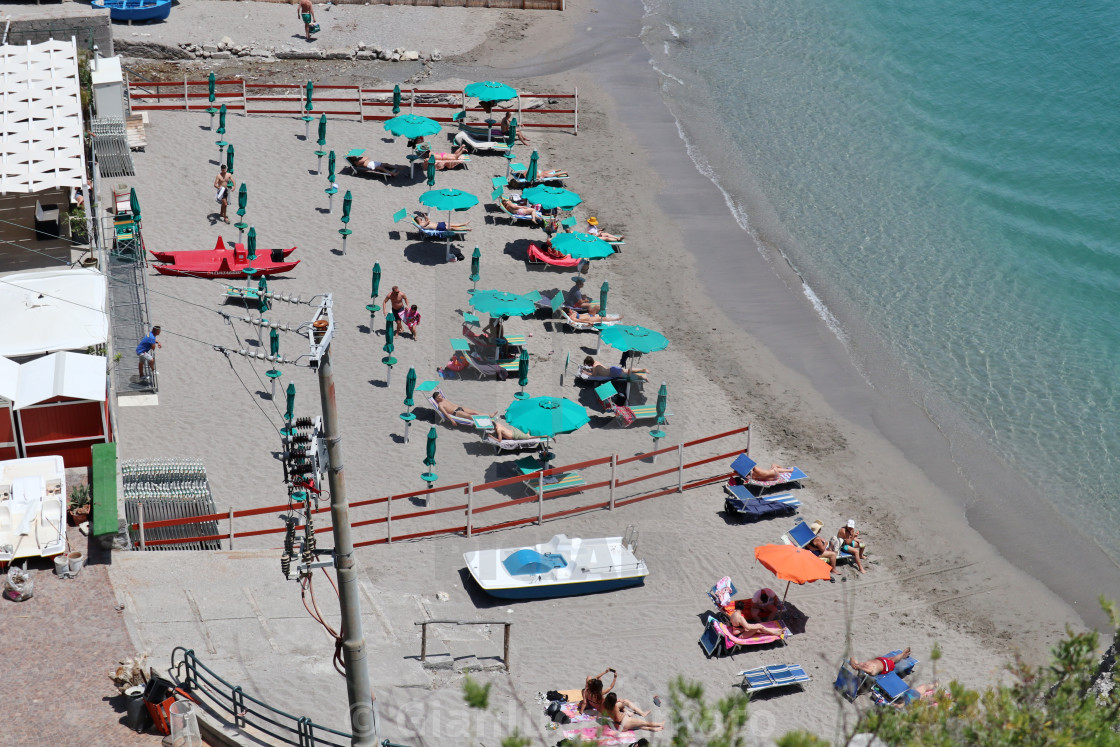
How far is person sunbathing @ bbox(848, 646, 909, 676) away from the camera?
16578mm

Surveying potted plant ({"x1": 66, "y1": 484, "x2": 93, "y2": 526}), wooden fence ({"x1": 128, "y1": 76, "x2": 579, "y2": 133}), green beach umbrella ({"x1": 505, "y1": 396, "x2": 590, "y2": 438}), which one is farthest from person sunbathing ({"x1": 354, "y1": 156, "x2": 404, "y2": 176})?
potted plant ({"x1": 66, "y1": 484, "x2": 93, "y2": 526})

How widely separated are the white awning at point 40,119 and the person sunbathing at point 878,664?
15.8 m

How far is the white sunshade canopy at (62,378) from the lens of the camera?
16.9 metres

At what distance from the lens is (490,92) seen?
34.9m

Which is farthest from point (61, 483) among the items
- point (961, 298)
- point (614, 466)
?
point (961, 298)

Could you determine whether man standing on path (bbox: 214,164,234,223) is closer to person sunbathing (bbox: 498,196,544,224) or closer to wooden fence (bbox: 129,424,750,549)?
person sunbathing (bbox: 498,196,544,224)

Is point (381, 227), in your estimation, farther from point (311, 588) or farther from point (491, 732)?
point (491, 732)

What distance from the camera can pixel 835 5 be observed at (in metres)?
50.8

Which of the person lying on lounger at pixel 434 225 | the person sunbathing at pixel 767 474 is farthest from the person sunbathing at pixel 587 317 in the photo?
the person sunbathing at pixel 767 474

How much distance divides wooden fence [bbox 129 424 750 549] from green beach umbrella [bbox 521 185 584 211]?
8.88 meters

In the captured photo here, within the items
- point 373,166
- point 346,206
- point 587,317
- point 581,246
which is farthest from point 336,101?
point 587,317

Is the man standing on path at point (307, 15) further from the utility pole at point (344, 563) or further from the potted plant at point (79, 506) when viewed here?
the utility pole at point (344, 563)

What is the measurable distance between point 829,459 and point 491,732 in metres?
11.1

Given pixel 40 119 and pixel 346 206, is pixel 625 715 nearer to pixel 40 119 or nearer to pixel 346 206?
pixel 346 206
